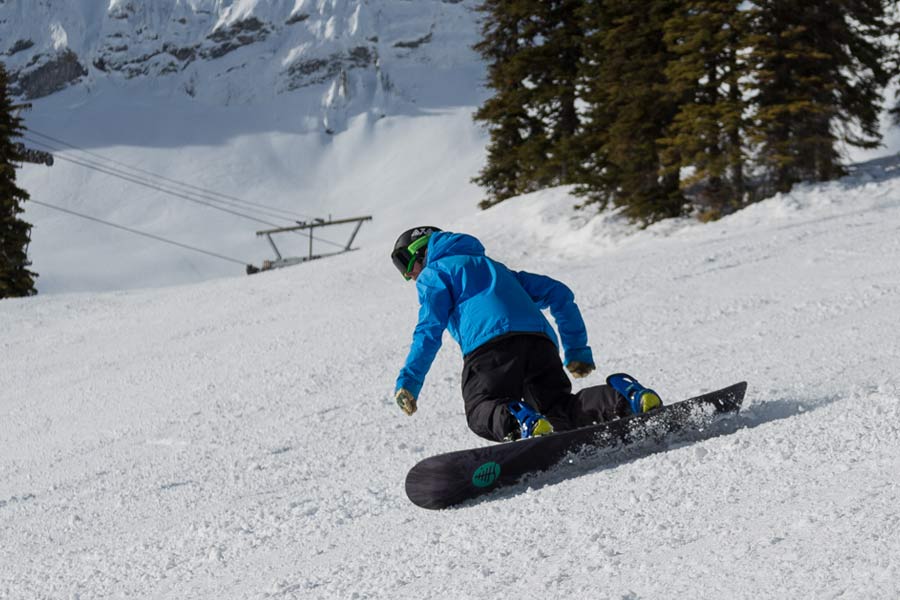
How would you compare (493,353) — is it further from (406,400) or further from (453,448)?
(453,448)

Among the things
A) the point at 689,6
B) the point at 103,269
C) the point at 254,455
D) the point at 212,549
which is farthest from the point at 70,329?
the point at 103,269

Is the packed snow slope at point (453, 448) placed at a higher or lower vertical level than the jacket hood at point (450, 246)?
lower

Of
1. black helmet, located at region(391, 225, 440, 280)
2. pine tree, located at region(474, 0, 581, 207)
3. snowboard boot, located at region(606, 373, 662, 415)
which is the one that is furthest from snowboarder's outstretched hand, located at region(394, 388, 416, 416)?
pine tree, located at region(474, 0, 581, 207)

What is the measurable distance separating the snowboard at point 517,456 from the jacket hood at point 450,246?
112 centimetres

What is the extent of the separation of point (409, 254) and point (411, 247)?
48 mm

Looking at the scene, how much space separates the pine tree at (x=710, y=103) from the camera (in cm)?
1454

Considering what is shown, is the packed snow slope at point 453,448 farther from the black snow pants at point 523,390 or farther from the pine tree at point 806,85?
the pine tree at point 806,85

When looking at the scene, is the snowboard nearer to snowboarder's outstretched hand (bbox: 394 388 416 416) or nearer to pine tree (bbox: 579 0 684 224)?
snowboarder's outstretched hand (bbox: 394 388 416 416)

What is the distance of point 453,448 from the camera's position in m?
5.45

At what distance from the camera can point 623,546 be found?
2.94 metres

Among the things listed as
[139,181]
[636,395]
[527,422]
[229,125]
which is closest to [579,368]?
[636,395]

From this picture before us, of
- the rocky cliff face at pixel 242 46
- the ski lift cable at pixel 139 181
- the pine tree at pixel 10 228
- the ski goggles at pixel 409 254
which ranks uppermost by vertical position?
the rocky cliff face at pixel 242 46

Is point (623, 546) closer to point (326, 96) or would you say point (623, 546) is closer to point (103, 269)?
point (103, 269)

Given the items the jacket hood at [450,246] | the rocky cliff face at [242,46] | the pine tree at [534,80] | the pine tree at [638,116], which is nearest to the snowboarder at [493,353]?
the jacket hood at [450,246]
